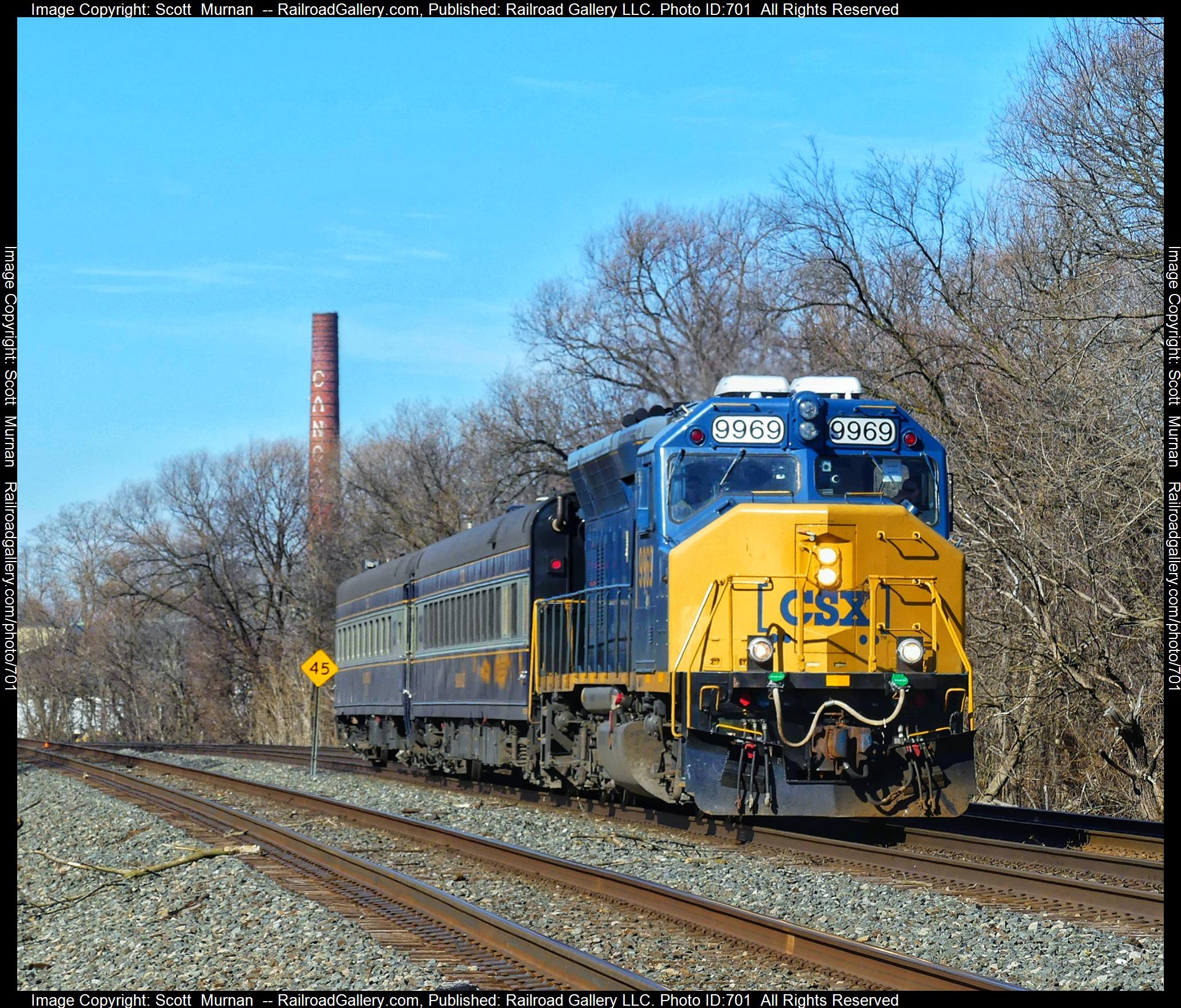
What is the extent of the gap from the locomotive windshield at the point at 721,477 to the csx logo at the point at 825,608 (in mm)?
1028

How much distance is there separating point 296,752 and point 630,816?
19949 mm

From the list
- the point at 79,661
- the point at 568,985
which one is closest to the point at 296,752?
the point at 568,985

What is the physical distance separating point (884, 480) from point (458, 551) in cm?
943

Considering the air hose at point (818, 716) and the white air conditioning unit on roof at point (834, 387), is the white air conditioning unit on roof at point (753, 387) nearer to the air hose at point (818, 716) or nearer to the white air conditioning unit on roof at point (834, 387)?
the white air conditioning unit on roof at point (834, 387)

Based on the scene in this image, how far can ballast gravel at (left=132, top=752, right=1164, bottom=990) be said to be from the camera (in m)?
7.52

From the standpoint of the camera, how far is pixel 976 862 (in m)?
11.4

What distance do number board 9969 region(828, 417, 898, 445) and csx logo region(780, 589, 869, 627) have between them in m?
1.37

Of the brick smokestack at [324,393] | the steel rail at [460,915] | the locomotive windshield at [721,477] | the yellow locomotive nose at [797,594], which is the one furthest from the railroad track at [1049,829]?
the brick smokestack at [324,393]

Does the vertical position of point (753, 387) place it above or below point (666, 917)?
above

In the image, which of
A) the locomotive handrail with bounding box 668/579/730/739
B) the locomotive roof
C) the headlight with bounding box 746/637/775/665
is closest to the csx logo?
the headlight with bounding box 746/637/775/665

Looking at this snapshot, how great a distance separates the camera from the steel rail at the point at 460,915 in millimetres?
7020

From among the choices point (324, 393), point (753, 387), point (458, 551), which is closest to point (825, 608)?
→ point (753, 387)

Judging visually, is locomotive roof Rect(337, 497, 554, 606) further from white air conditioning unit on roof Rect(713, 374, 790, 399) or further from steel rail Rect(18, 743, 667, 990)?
steel rail Rect(18, 743, 667, 990)

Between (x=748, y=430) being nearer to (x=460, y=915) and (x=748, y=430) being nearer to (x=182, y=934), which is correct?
(x=460, y=915)
